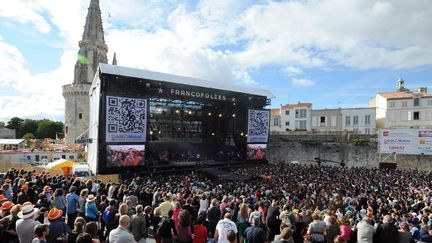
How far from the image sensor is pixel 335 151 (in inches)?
1417

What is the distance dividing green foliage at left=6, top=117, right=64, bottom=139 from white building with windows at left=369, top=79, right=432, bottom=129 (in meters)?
61.5

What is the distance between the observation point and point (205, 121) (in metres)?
30.7

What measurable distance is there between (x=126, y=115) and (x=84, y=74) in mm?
26154

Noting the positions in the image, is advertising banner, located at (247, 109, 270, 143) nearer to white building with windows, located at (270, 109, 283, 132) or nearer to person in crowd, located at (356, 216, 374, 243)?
white building with windows, located at (270, 109, 283, 132)

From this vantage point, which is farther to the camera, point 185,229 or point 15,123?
point 15,123

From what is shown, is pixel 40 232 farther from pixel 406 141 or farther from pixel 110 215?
pixel 406 141

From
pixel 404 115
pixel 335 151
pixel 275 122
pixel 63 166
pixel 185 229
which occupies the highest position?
pixel 404 115

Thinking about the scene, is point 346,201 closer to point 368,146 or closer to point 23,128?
point 368,146

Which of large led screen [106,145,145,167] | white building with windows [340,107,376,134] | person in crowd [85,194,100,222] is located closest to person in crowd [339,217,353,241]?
person in crowd [85,194,100,222]

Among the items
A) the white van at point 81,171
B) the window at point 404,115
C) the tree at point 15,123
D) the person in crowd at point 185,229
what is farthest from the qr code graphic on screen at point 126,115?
the tree at point 15,123

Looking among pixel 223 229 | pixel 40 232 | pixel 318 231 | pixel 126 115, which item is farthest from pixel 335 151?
pixel 40 232

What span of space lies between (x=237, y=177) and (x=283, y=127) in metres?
30.1

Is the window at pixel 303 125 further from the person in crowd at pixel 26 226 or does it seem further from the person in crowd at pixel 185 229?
the person in crowd at pixel 26 226

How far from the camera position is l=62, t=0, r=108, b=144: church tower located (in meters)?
42.2
